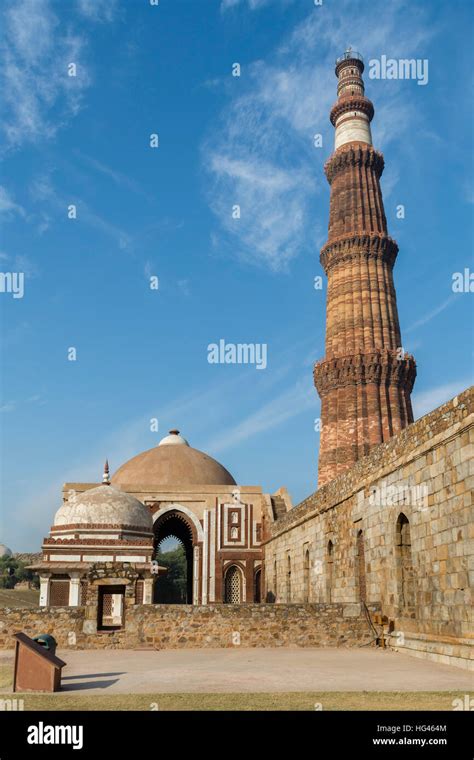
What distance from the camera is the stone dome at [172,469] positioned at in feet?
110

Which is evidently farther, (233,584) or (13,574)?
(13,574)

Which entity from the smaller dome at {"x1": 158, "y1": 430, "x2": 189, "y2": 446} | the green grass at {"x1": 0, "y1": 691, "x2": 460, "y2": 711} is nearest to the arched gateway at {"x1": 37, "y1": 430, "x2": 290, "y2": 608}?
the smaller dome at {"x1": 158, "y1": 430, "x2": 189, "y2": 446}

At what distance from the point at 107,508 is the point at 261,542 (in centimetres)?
1105

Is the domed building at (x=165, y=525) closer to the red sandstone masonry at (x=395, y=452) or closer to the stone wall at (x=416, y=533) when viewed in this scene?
the red sandstone masonry at (x=395, y=452)

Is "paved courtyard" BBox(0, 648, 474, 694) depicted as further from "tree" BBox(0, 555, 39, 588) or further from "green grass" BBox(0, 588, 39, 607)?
"tree" BBox(0, 555, 39, 588)

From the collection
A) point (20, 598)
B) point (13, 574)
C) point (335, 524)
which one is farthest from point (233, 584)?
point (13, 574)

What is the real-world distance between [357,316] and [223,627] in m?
19.0

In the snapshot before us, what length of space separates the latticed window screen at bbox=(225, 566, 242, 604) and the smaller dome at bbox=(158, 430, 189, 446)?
27.4ft

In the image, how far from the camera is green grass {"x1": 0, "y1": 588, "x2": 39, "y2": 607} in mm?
34000

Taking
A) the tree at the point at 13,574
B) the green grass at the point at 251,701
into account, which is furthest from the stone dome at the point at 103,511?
the tree at the point at 13,574

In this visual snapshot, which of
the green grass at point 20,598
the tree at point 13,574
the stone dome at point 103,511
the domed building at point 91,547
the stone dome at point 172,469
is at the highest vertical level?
the stone dome at point 172,469

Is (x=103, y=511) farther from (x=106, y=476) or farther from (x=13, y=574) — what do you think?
(x=13, y=574)

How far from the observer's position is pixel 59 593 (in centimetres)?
2086

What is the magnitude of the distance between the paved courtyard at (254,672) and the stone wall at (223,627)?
57cm
